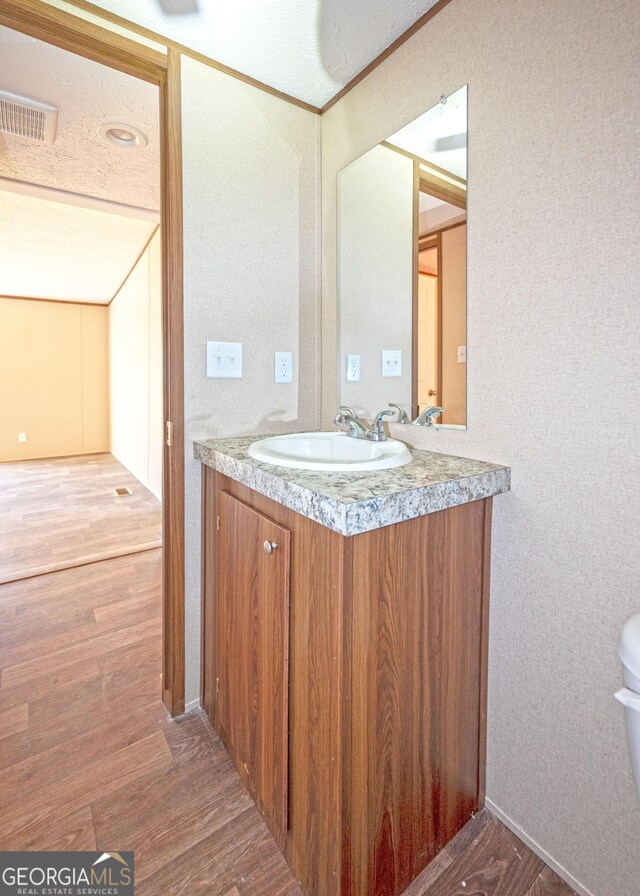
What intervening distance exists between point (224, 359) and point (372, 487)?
863mm

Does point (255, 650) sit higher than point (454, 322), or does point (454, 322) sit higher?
point (454, 322)

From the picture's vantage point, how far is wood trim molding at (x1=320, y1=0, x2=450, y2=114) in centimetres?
125

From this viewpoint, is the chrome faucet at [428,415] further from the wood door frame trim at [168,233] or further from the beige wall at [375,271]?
the wood door frame trim at [168,233]

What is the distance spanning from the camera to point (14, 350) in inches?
237

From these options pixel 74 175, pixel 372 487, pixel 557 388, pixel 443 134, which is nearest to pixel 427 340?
pixel 557 388

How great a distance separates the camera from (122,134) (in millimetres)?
1977

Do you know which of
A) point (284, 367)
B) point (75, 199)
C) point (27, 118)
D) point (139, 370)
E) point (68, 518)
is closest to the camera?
point (284, 367)

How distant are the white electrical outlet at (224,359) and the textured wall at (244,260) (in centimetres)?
2

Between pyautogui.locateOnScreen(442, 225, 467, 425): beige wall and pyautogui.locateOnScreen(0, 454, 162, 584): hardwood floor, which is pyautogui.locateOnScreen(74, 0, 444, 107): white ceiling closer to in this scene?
pyautogui.locateOnScreen(442, 225, 467, 425): beige wall

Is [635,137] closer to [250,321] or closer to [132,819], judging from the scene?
[250,321]

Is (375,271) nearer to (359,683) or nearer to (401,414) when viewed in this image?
(401,414)

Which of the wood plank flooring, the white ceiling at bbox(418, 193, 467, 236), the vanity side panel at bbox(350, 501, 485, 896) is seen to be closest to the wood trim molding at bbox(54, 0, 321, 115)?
the white ceiling at bbox(418, 193, 467, 236)

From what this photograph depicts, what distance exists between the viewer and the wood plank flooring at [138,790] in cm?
102

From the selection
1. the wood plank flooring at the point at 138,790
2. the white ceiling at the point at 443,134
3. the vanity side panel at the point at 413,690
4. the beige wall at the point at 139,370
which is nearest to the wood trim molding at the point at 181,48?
the white ceiling at the point at 443,134
